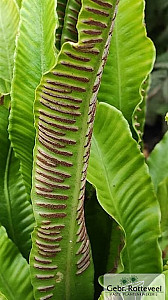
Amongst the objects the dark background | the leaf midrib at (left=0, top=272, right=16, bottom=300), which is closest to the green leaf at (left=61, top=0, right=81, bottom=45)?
the leaf midrib at (left=0, top=272, right=16, bottom=300)

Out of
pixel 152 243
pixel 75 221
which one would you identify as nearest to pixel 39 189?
pixel 75 221

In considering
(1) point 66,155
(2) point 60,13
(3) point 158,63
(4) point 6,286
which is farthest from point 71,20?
(3) point 158,63

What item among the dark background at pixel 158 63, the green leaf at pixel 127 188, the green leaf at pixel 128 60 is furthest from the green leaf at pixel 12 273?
the dark background at pixel 158 63

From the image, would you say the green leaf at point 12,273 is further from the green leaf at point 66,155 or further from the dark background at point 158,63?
the dark background at point 158,63

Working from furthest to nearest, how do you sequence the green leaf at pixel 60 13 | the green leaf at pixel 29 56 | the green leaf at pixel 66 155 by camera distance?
the green leaf at pixel 60 13 < the green leaf at pixel 29 56 < the green leaf at pixel 66 155

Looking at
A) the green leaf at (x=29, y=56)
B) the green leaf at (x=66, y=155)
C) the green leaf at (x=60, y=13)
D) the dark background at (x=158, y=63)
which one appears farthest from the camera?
the dark background at (x=158, y=63)

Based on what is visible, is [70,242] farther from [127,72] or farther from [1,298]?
[127,72]
